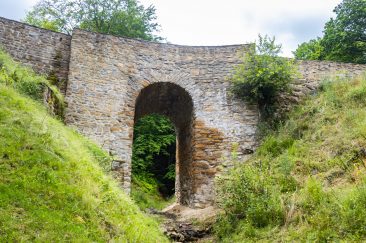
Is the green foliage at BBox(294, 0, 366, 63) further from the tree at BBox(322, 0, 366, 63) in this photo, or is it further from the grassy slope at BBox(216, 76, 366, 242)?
the grassy slope at BBox(216, 76, 366, 242)

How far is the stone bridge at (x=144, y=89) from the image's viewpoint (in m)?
9.94

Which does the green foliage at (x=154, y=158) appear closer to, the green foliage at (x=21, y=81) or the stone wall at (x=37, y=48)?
the stone wall at (x=37, y=48)

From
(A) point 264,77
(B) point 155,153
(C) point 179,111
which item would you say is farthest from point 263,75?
(B) point 155,153

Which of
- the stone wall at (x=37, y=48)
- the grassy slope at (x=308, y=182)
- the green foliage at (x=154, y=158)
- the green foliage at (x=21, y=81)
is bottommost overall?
the green foliage at (x=154, y=158)

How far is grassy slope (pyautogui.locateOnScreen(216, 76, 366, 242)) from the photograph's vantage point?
5.93 metres

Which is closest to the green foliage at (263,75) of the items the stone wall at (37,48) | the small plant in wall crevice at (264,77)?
the small plant in wall crevice at (264,77)

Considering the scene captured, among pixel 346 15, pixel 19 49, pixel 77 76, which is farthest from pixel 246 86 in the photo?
pixel 346 15

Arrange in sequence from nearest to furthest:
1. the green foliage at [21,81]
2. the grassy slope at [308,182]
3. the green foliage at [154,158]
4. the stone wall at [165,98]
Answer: the grassy slope at [308,182]
the green foliage at [21,81]
the stone wall at [165,98]
the green foliage at [154,158]

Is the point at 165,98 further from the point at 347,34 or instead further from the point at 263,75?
the point at 347,34

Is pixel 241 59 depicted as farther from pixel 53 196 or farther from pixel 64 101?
pixel 53 196

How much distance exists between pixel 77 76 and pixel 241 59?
16.0ft

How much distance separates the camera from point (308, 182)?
7.05m

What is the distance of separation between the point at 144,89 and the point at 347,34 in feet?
38.3

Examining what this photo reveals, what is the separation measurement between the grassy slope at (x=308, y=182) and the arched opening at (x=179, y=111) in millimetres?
→ 2254
